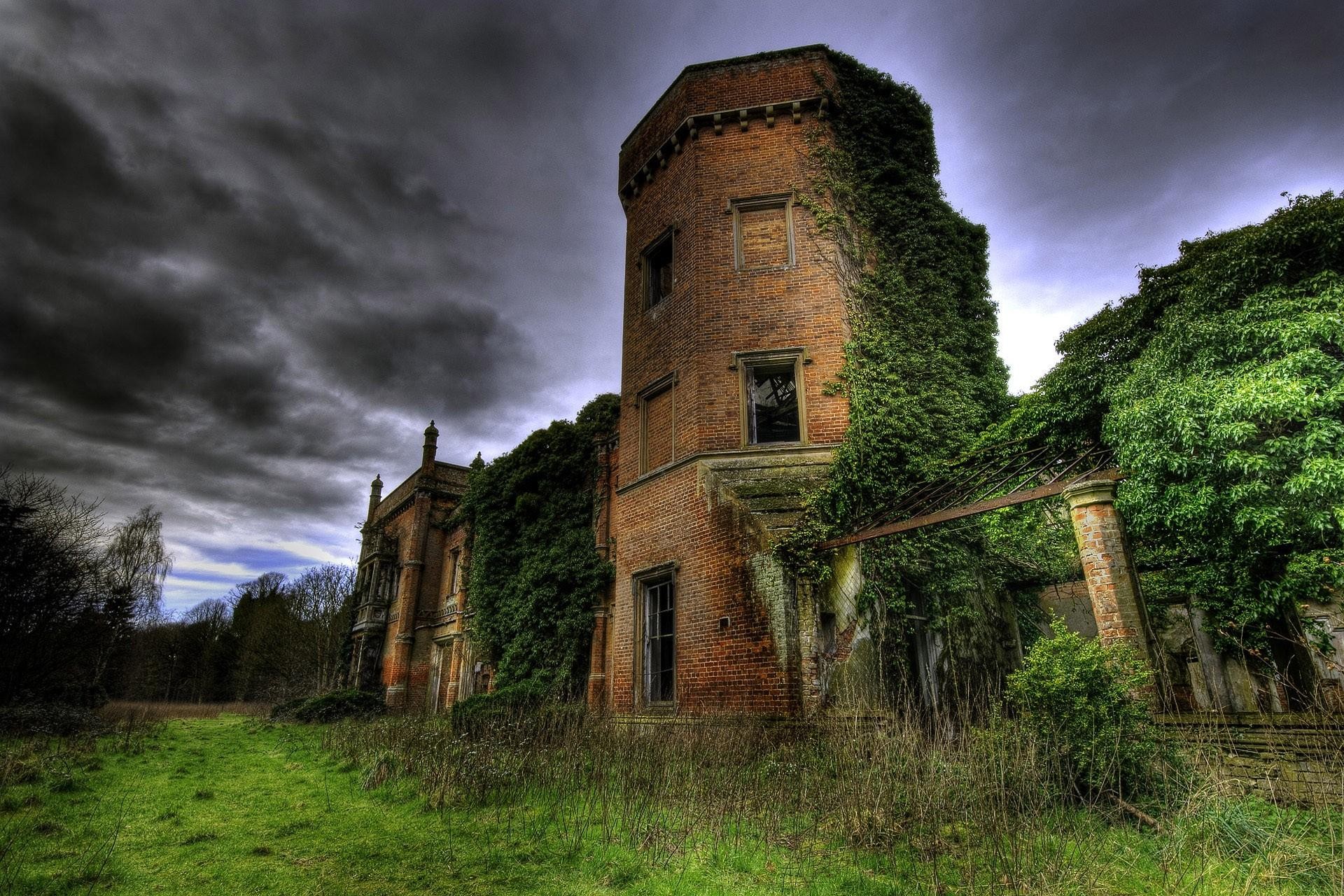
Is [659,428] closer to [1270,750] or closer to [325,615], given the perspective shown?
[1270,750]

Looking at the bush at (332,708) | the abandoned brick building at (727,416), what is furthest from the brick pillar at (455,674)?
the abandoned brick building at (727,416)

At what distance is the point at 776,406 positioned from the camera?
42.8 ft

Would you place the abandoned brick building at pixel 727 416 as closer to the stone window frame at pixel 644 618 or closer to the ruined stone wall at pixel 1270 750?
the stone window frame at pixel 644 618

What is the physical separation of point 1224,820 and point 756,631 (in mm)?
5408

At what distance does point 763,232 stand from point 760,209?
556mm

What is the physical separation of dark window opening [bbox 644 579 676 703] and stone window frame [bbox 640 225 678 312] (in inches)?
223

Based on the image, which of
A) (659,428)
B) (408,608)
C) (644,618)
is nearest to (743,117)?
(659,428)

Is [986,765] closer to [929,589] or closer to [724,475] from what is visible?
[929,589]

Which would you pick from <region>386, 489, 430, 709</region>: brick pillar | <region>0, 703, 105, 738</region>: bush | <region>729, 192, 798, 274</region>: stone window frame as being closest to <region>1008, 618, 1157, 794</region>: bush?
<region>729, 192, 798, 274</region>: stone window frame

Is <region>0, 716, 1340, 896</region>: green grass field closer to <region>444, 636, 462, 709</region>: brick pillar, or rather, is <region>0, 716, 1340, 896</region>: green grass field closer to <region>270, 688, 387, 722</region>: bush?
<region>444, 636, 462, 709</region>: brick pillar

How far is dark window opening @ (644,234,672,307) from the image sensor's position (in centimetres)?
1359

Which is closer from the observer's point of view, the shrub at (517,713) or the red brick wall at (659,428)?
the shrub at (517,713)

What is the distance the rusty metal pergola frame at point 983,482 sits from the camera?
8.17 m

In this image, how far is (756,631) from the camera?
9289mm
